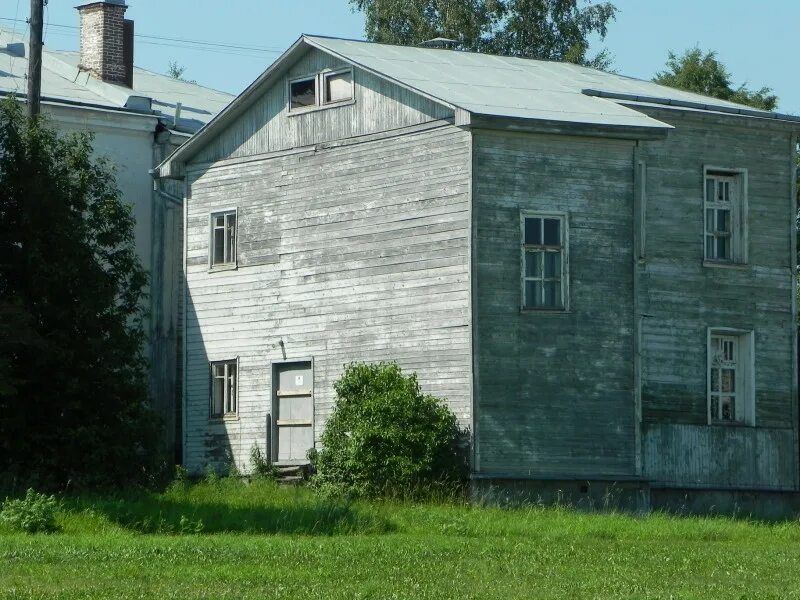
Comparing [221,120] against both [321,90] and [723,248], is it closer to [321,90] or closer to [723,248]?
[321,90]

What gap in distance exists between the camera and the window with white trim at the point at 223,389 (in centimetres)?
3222

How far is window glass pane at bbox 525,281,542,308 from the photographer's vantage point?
28.3 m

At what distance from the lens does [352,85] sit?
3052 centimetres

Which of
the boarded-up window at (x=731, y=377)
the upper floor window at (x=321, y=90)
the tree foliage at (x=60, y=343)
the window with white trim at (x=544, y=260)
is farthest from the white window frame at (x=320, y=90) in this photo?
the boarded-up window at (x=731, y=377)

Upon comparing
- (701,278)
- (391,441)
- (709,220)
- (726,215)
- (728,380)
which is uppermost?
(726,215)

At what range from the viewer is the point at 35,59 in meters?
30.3

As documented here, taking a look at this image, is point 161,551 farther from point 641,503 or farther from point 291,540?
point 641,503

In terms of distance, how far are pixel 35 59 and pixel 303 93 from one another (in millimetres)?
5078

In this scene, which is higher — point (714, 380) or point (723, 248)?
point (723, 248)

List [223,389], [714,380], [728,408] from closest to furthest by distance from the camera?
[714,380]
[728,408]
[223,389]

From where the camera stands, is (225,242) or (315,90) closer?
(315,90)

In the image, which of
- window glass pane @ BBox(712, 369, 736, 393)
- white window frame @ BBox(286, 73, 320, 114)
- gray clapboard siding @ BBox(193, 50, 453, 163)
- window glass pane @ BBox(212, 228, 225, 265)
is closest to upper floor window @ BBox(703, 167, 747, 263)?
window glass pane @ BBox(712, 369, 736, 393)

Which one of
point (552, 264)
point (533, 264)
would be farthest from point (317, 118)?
point (552, 264)

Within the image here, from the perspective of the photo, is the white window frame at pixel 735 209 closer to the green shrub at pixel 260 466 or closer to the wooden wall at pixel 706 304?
the wooden wall at pixel 706 304
